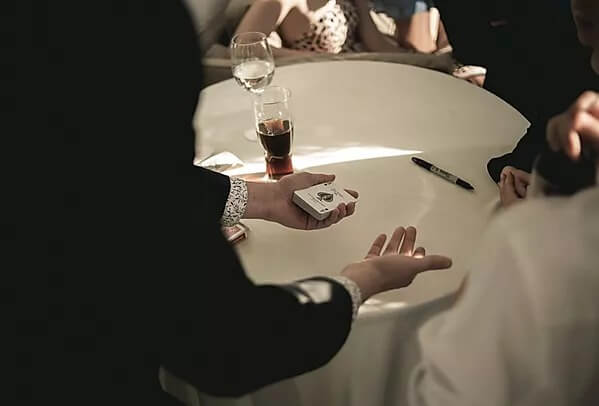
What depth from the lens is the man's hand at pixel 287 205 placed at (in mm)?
1044

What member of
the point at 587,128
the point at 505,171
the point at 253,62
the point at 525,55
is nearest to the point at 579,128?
the point at 587,128

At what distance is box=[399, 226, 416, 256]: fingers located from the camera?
95 cm

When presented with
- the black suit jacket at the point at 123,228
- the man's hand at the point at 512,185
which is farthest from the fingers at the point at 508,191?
the black suit jacket at the point at 123,228

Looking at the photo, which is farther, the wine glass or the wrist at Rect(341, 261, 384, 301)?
the wine glass

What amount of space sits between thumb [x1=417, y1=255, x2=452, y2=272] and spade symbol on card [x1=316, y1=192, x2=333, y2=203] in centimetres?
20

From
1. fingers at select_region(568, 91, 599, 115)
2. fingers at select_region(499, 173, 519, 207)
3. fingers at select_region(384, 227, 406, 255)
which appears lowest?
fingers at select_region(384, 227, 406, 255)

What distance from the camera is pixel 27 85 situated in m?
0.58

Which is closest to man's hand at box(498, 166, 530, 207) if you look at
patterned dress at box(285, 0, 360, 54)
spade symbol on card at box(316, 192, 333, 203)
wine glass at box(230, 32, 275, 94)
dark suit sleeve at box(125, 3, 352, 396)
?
spade symbol on card at box(316, 192, 333, 203)

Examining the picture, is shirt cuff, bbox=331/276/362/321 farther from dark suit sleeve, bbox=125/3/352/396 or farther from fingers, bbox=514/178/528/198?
Answer: fingers, bbox=514/178/528/198

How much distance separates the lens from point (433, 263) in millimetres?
889

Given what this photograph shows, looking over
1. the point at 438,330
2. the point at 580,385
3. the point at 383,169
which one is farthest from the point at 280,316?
the point at 383,169

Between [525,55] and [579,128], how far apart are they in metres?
1.02

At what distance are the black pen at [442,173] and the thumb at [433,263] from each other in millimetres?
247

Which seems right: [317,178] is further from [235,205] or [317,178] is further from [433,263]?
[433,263]
